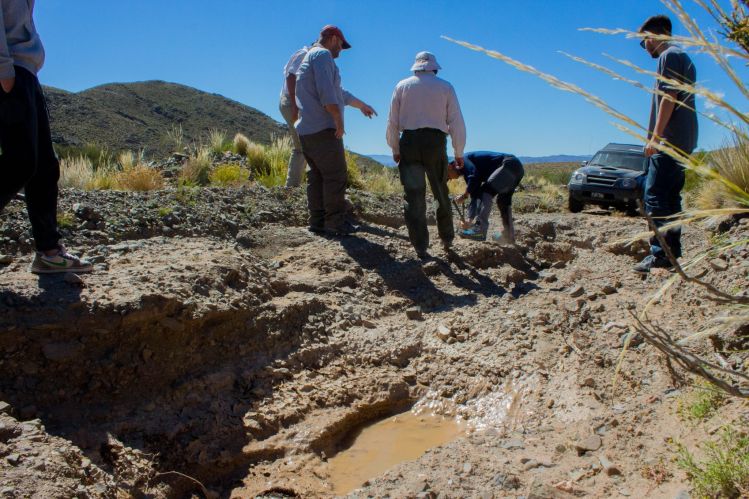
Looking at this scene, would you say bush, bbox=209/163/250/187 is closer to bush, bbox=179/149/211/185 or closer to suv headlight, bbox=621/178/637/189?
bush, bbox=179/149/211/185

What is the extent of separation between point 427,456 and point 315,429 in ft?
2.31

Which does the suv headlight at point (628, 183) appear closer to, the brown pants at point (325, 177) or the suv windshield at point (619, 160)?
the suv windshield at point (619, 160)

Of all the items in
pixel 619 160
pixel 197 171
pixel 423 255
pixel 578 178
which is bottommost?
pixel 423 255

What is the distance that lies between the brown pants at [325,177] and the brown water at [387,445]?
2.52m

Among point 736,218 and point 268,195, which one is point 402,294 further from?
point 736,218

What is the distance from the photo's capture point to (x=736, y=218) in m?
5.28

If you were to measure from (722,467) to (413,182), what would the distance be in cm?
354

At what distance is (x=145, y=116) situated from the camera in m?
29.6

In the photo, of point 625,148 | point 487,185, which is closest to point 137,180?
point 487,185

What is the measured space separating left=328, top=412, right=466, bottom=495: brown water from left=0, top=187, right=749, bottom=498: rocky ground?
0.27 feet

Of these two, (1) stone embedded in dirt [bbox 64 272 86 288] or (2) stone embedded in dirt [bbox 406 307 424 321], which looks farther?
(2) stone embedded in dirt [bbox 406 307 424 321]

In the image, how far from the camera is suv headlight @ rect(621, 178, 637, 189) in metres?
11.2

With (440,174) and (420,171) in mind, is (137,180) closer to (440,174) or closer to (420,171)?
(420,171)

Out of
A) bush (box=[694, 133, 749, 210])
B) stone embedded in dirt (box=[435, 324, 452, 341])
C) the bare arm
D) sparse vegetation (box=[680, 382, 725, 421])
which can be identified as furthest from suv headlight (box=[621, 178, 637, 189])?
sparse vegetation (box=[680, 382, 725, 421])
